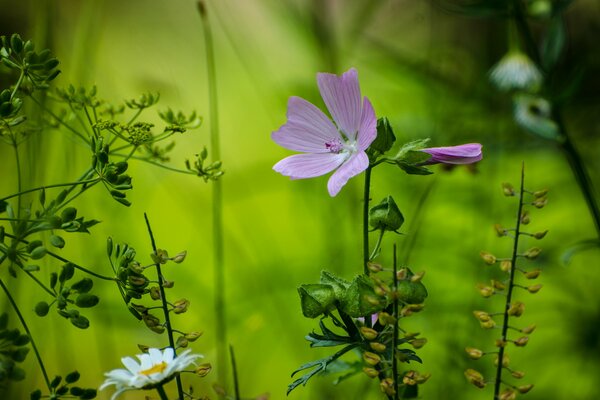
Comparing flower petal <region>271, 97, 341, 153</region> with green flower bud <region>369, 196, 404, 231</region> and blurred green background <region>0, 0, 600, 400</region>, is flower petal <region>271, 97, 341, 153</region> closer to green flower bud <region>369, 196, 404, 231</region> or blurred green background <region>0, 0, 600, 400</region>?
green flower bud <region>369, 196, 404, 231</region>

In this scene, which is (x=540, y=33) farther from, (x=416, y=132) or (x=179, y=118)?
(x=179, y=118)

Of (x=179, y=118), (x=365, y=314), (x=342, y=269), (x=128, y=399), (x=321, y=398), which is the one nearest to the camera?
(x=365, y=314)

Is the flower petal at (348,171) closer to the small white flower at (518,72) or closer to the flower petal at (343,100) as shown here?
the flower petal at (343,100)

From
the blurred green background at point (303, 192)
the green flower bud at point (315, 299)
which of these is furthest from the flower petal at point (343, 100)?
the blurred green background at point (303, 192)

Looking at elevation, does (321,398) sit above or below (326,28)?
below

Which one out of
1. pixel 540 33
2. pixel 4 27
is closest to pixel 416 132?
pixel 540 33

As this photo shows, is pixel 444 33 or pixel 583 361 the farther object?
pixel 444 33

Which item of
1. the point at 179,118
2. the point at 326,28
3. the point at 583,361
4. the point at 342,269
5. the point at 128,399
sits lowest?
the point at 128,399
